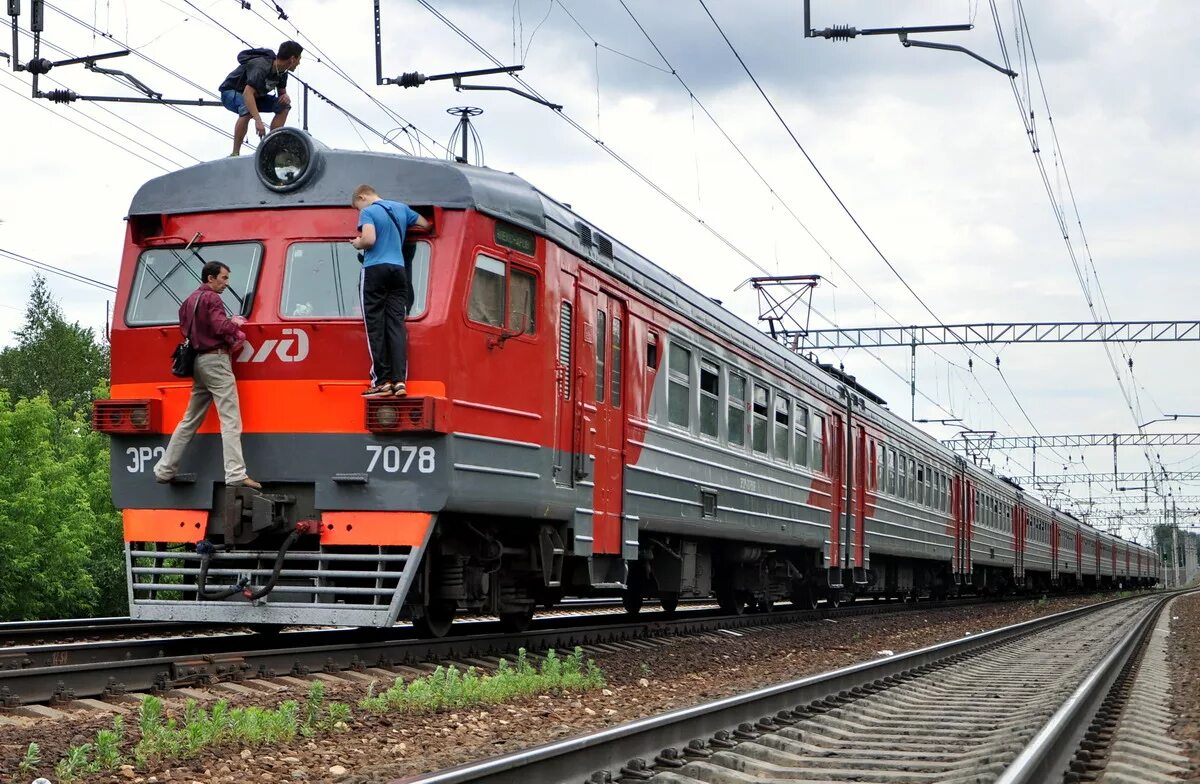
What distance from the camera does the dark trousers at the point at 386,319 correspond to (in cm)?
882

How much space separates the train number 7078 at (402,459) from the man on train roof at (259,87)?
2.59 m

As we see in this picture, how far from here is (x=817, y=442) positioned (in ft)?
61.0

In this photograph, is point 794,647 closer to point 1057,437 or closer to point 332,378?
point 332,378

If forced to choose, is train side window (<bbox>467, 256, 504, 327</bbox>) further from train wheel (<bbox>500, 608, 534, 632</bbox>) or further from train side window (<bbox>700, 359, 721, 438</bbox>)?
train side window (<bbox>700, 359, 721, 438</bbox>)

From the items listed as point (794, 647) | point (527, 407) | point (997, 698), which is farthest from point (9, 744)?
point (794, 647)

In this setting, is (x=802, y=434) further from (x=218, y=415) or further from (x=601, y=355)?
(x=218, y=415)

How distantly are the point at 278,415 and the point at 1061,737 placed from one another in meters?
5.17

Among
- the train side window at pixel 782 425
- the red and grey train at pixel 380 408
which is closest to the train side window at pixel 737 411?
the train side window at pixel 782 425

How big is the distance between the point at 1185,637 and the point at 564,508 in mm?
11969

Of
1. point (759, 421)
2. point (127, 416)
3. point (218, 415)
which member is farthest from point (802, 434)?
point (127, 416)

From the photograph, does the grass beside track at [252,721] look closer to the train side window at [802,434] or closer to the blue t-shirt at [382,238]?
the blue t-shirt at [382,238]

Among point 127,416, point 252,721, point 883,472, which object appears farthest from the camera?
point 883,472

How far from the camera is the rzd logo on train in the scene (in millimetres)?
9148

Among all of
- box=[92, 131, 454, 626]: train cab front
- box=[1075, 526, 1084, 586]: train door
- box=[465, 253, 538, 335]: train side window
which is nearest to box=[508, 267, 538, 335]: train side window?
box=[465, 253, 538, 335]: train side window
